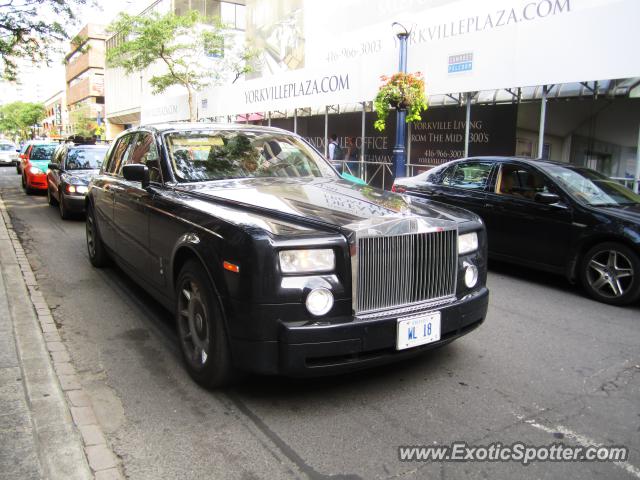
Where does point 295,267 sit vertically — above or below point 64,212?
above

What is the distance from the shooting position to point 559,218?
21.4ft

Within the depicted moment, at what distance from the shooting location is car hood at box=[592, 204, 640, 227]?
592 centimetres

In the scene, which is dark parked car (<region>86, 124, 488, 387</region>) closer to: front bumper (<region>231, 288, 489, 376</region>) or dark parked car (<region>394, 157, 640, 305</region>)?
front bumper (<region>231, 288, 489, 376</region>)

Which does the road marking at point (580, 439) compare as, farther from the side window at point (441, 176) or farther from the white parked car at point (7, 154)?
the white parked car at point (7, 154)

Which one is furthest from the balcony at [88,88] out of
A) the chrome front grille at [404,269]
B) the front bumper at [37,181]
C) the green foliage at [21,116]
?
the chrome front grille at [404,269]

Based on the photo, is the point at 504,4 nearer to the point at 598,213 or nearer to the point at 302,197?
the point at 598,213

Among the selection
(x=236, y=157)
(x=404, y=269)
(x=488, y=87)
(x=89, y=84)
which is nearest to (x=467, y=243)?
(x=404, y=269)

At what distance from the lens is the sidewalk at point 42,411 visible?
269 centimetres

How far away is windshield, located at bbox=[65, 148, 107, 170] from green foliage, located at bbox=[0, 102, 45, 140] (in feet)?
312

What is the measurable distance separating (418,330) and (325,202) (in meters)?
1.13

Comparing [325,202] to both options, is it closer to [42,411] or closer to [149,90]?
[42,411]

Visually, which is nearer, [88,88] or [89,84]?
[89,84]

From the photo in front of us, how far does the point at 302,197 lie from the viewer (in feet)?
13.2

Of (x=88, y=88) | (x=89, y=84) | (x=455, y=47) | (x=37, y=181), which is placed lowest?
(x=37, y=181)
